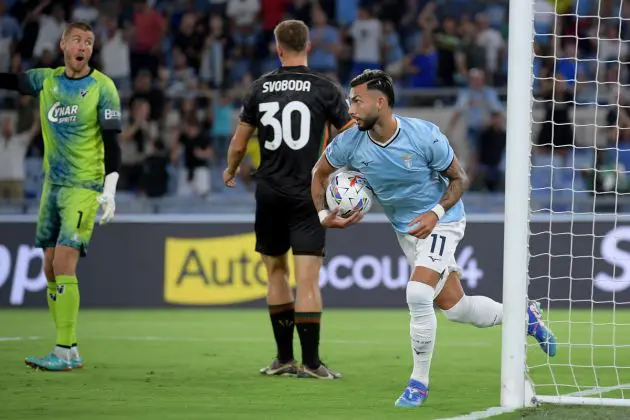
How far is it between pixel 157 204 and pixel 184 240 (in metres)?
1.08

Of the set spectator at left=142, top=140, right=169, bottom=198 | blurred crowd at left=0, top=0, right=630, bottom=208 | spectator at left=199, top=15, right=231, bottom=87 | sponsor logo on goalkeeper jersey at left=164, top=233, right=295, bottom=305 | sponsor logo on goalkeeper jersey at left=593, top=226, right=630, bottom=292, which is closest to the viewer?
sponsor logo on goalkeeper jersey at left=593, top=226, right=630, bottom=292

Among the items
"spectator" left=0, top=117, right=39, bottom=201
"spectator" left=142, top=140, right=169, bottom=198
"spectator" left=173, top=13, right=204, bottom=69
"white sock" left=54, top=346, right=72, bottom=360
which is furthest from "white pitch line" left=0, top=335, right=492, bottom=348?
"spectator" left=173, top=13, right=204, bottom=69

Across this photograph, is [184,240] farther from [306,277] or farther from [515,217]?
[515,217]

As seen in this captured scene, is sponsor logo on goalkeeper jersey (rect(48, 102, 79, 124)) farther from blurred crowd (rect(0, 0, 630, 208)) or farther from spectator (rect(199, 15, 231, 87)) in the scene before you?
spectator (rect(199, 15, 231, 87))

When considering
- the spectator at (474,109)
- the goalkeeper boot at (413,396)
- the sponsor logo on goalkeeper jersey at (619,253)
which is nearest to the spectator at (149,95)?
the spectator at (474,109)

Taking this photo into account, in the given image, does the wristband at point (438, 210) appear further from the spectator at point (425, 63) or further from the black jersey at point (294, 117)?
the spectator at point (425, 63)

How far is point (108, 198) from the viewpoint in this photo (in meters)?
9.02

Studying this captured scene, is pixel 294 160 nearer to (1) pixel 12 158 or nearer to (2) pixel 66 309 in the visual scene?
(2) pixel 66 309

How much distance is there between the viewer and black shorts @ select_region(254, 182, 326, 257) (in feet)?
28.3

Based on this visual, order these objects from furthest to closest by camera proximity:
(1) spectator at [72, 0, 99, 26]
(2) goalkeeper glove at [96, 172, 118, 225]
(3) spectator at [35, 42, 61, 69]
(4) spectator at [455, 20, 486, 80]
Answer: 1. (1) spectator at [72, 0, 99, 26]
2. (4) spectator at [455, 20, 486, 80]
3. (3) spectator at [35, 42, 61, 69]
4. (2) goalkeeper glove at [96, 172, 118, 225]

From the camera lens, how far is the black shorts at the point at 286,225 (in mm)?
8625

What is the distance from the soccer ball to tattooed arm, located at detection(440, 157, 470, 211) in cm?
47

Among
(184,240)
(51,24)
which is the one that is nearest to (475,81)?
(184,240)

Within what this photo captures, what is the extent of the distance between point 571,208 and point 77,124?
695cm
